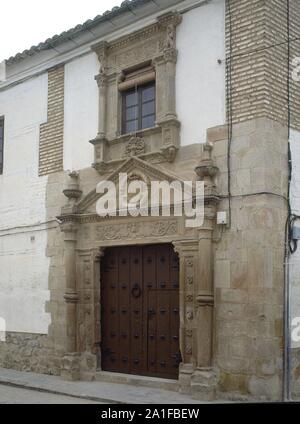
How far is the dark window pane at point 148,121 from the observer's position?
29.2 ft

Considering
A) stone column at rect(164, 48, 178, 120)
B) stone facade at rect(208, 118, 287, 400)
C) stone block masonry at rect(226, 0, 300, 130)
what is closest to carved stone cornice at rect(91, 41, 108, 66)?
stone column at rect(164, 48, 178, 120)

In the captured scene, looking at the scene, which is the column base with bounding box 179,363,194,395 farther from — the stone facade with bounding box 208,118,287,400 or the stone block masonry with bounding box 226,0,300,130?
the stone block masonry with bounding box 226,0,300,130

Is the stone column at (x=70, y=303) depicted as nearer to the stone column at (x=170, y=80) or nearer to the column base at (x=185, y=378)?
the column base at (x=185, y=378)

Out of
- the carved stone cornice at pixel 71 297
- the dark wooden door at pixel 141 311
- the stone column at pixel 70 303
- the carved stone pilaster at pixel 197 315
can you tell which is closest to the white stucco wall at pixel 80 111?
the stone column at pixel 70 303

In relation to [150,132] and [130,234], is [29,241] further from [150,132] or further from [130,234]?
[150,132]

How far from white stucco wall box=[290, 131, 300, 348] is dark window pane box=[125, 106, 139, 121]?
2545 millimetres

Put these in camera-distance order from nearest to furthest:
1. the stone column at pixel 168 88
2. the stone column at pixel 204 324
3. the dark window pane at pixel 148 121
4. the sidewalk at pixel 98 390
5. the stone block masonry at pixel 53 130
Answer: the stone column at pixel 204 324 → the sidewalk at pixel 98 390 → the stone column at pixel 168 88 → the dark window pane at pixel 148 121 → the stone block masonry at pixel 53 130

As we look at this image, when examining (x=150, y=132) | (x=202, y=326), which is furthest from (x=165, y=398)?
(x=150, y=132)

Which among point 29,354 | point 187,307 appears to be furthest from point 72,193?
point 29,354

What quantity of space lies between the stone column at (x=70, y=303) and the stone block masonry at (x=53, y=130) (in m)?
1.28

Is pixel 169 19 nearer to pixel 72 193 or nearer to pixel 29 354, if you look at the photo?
pixel 72 193
